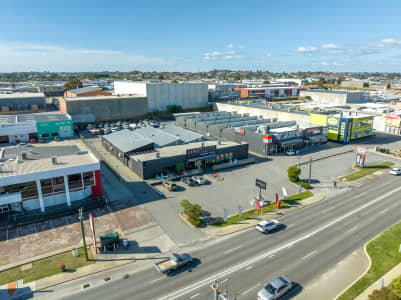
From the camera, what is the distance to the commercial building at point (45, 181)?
35.9 m

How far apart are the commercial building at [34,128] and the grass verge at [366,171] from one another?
3013 inches

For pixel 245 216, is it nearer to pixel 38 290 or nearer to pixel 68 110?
pixel 38 290

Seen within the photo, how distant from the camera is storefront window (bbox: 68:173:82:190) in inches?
1555

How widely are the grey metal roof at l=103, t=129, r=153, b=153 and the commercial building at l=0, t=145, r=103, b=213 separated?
45.9 feet

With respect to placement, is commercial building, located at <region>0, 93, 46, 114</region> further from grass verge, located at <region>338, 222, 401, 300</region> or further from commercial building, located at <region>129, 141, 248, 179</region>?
grass verge, located at <region>338, 222, 401, 300</region>

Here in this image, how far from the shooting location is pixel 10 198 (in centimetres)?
3566

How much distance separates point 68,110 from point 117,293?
85836mm

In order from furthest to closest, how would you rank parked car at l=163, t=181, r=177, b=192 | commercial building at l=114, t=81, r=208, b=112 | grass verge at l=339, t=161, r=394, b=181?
commercial building at l=114, t=81, r=208, b=112
grass verge at l=339, t=161, r=394, b=181
parked car at l=163, t=181, r=177, b=192

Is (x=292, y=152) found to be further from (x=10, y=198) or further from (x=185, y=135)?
(x=10, y=198)

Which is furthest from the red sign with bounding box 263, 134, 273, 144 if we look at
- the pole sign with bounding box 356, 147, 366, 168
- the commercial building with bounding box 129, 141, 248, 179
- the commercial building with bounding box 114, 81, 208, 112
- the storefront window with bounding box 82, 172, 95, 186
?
the commercial building with bounding box 114, 81, 208, 112

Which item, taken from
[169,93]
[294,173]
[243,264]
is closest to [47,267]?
[243,264]

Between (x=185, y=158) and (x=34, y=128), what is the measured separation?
50135mm

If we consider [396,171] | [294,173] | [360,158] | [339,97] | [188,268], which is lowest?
[188,268]

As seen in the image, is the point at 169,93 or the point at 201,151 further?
the point at 169,93
